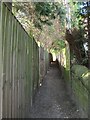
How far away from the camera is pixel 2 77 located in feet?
10.8

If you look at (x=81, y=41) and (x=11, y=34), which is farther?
(x=81, y=41)

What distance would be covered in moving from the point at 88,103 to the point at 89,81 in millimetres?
419

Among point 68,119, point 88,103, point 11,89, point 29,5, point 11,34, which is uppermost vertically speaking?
point 29,5

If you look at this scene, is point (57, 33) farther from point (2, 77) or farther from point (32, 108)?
point (2, 77)

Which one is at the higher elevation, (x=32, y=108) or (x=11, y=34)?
(x=11, y=34)

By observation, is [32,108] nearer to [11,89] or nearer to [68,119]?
[68,119]

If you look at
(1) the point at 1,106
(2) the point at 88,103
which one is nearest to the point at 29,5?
(2) the point at 88,103

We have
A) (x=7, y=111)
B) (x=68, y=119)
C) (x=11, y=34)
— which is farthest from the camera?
(x=68, y=119)

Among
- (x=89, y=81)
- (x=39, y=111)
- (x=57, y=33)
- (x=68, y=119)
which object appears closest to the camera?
(x=89, y=81)

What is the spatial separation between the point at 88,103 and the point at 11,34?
210cm

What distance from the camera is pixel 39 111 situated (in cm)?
713

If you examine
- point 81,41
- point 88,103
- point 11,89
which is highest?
point 81,41

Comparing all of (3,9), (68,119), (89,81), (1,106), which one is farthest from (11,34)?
(68,119)

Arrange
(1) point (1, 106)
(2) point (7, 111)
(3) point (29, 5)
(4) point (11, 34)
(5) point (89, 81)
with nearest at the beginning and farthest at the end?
(1) point (1, 106) → (2) point (7, 111) → (4) point (11, 34) → (5) point (89, 81) → (3) point (29, 5)
